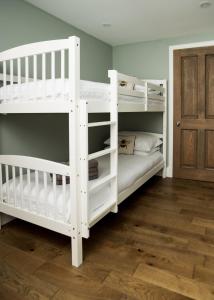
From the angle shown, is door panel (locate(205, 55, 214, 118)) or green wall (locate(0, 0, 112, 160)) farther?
door panel (locate(205, 55, 214, 118))

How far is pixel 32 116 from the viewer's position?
2619 mm

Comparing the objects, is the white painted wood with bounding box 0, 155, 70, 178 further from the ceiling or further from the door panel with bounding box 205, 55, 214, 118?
the door panel with bounding box 205, 55, 214, 118

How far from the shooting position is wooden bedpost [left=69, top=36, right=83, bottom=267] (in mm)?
1534

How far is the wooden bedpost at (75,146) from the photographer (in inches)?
60.4

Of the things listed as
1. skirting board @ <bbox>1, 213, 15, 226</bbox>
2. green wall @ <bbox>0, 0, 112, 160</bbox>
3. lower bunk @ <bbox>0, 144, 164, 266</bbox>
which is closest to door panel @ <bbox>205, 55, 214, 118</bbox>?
green wall @ <bbox>0, 0, 112, 160</bbox>

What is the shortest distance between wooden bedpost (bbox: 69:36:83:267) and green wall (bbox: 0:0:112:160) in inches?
40.7

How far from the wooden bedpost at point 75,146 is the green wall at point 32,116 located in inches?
40.7

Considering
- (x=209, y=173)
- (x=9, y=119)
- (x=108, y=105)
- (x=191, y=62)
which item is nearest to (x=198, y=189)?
(x=209, y=173)

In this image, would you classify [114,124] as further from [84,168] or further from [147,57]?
[147,57]

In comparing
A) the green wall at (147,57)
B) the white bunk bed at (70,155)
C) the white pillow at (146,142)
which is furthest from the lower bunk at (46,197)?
the green wall at (147,57)

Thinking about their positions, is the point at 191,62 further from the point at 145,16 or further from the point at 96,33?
the point at 96,33

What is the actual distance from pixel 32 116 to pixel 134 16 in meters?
1.62

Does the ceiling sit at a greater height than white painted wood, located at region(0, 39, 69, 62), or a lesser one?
greater

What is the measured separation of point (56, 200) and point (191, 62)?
2890mm
